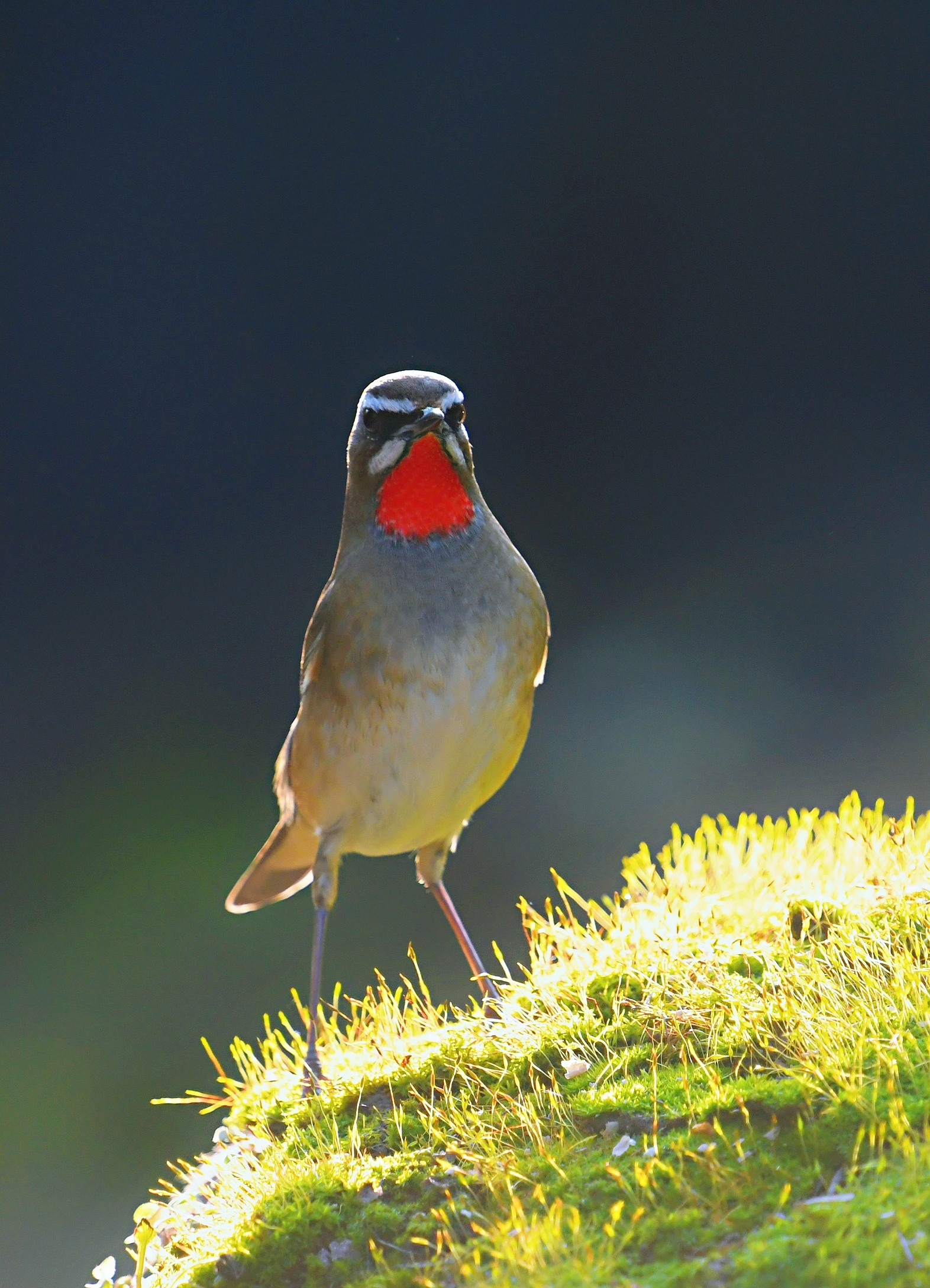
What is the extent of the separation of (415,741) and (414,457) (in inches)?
39.9

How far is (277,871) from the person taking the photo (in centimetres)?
529

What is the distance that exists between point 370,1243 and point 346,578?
2253 mm

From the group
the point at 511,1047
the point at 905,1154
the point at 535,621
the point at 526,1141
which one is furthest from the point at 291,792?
the point at 905,1154

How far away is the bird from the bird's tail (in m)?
0.51

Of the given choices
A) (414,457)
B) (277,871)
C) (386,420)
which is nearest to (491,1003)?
(277,871)

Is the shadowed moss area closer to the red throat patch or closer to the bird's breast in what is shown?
the bird's breast

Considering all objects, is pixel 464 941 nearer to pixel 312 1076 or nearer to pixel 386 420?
pixel 312 1076

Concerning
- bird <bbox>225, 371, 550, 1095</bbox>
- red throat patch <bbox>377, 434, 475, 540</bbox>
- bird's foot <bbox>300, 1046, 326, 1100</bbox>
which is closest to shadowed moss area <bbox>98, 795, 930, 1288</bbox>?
bird's foot <bbox>300, 1046, 326, 1100</bbox>

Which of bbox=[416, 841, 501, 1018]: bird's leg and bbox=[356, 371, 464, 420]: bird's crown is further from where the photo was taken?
bbox=[416, 841, 501, 1018]: bird's leg

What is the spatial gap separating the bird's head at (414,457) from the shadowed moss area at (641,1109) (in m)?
1.41

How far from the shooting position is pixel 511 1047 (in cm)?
361

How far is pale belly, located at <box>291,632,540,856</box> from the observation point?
4188 millimetres

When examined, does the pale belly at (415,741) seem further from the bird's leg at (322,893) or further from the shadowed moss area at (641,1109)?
the shadowed moss area at (641,1109)

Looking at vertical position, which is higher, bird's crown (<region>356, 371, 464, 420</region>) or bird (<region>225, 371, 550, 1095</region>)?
bird's crown (<region>356, 371, 464, 420</region>)
